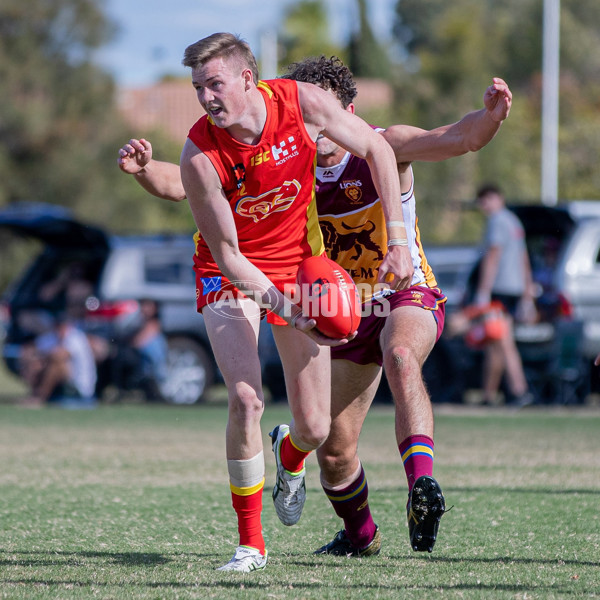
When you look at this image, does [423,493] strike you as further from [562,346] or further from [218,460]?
[562,346]

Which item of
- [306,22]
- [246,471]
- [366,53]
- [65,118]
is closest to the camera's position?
[246,471]

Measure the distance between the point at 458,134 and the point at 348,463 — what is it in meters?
1.59

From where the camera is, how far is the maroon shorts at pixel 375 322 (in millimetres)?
5469

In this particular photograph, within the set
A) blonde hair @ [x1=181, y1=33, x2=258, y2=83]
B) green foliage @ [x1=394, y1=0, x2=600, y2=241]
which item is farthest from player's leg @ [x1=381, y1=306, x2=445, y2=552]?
green foliage @ [x1=394, y1=0, x2=600, y2=241]

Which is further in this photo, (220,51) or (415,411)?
(415,411)

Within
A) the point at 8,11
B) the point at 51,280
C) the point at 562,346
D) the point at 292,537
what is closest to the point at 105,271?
the point at 51,280

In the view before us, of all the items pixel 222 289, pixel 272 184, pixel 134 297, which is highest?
pixel 272 184

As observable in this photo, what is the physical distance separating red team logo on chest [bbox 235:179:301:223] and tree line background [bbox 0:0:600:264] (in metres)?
30.6

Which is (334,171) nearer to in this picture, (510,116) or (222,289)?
(222,289)

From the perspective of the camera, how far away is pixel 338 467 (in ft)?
18.0

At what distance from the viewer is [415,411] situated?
504cm

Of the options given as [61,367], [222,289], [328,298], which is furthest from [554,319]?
[328,298]

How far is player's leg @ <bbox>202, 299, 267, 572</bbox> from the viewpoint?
4.84 meters

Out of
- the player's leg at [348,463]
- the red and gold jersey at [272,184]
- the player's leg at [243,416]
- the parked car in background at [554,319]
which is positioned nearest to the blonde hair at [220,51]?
the red and gold jersey at [272,184]
